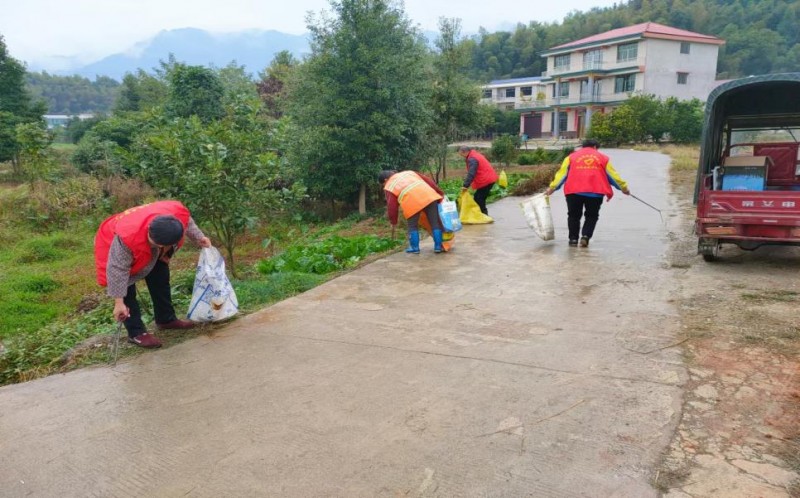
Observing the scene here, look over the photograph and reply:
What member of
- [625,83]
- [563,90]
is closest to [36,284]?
[625,83]

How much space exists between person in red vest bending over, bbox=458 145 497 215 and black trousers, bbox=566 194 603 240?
226cm

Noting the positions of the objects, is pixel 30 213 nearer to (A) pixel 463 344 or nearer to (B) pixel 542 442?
(A) pixel 463 344

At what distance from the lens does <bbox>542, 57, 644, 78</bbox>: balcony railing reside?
44062mm

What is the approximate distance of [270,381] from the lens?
3.83 meters

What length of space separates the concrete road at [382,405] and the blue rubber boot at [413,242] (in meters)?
1.87

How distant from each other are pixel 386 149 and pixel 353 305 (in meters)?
9.13

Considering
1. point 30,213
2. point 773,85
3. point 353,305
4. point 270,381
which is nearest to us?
point 270,381

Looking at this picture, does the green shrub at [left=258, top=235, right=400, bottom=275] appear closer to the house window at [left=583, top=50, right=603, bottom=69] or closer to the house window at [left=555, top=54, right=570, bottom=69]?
the house window at [left=583, top=50, right=603, bottom=69]

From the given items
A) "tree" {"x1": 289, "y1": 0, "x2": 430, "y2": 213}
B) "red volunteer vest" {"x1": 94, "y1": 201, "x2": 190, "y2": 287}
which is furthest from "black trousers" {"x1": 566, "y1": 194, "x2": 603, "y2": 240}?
"tree" {"x1": 289, "y1": 0, "x2": 430, "y2": 213}

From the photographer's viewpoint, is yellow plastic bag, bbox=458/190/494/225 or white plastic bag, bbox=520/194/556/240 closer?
white plastic bag, bbox=520/194/556/240

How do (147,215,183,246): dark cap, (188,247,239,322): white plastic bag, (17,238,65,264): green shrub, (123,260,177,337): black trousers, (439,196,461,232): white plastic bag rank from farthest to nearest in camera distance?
1. (17,238,65,264): green shrub
2. (439,196,461,232): white plastic bag
3. (188,247,239,322): white plastic bag
4. (123,260,177,337): black trousers
5. (147,215,183,246): dark cap

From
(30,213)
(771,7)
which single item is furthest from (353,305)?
(771,7)

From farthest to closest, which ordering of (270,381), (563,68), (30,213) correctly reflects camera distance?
(563,68), (30,213), (270,381)

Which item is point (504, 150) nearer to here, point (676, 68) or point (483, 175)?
point (483, 175)
